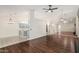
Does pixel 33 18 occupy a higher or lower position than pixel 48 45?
higher

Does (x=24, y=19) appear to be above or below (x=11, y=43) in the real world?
above

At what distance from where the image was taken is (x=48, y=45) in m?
1.90

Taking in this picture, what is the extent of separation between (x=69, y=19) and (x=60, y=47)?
0.44 m

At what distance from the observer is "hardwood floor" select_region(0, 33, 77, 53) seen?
1.88m

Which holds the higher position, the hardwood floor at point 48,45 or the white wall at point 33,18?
the white wall at point 33,18

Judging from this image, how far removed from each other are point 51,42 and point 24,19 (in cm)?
53

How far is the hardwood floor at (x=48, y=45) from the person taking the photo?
6.18 feet

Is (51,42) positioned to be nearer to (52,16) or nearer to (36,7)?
(52,16)

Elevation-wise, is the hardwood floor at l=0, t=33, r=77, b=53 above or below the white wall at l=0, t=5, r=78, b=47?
below

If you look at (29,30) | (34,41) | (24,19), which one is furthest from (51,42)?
(24,19)

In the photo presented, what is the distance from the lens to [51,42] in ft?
6.24

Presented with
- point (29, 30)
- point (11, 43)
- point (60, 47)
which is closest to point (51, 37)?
point (60, 47)

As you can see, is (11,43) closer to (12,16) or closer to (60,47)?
(12,16)
